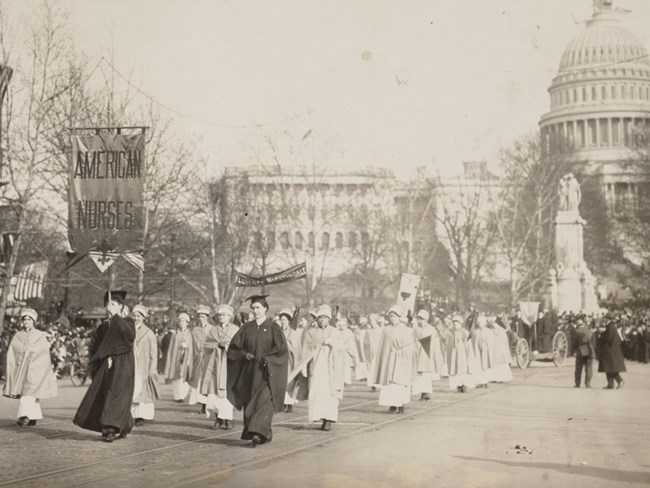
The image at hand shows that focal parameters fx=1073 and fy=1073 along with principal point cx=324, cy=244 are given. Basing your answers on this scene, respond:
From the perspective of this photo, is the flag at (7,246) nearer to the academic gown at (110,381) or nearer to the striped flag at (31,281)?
the striped flag at (31,281)

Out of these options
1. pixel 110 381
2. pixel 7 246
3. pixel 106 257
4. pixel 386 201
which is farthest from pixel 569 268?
pixel 110 381

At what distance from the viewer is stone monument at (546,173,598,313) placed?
4919 centimetres

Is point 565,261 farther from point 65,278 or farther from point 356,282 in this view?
point 65,278

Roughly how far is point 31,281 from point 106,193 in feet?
49.0

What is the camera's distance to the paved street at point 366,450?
33.0 feet

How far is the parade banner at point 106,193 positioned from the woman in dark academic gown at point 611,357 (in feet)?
38.7

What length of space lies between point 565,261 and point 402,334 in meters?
33.5

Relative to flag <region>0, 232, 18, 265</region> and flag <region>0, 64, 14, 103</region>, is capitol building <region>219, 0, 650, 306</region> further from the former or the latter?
flag <region>0, 64, 14, 103</region>

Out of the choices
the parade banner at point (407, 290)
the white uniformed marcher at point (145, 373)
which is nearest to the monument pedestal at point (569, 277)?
the parade banner at point (407, 290)

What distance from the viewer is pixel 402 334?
18016 mm

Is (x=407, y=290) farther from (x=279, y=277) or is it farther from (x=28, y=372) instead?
(x=28, y=372)

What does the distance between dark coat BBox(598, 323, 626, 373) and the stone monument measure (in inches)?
964

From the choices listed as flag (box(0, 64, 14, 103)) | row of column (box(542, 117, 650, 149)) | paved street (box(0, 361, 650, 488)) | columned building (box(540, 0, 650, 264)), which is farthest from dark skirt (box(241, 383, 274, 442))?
row of column (box(542, 117, 650, 149))

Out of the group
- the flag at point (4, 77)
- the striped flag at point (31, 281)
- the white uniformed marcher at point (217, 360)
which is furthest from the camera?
the striped flag at point (31, 281)
